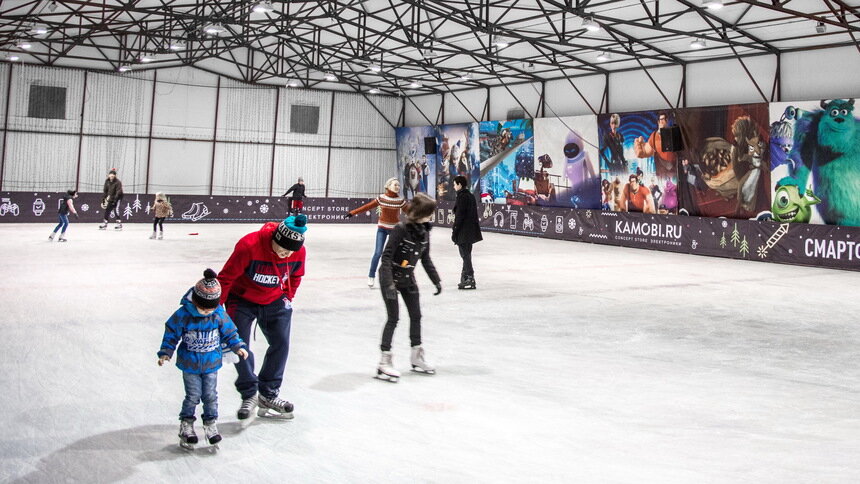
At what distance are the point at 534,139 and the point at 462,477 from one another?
2448cm

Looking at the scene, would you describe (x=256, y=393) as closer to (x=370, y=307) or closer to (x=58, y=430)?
(x=58, y=430)

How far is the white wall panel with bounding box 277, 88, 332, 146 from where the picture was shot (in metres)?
33.2

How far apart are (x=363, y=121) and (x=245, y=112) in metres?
5.60

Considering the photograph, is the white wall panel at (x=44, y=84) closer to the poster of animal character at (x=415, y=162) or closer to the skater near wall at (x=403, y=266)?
the poster of animal character at (x=415, y=162)

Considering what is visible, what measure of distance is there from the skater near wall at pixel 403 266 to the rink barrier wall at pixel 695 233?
1437 centimetres

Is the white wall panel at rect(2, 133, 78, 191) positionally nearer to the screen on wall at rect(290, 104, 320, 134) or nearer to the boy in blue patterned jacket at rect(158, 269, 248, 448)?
the screen on wall at rect(290, 104, 320, 134)

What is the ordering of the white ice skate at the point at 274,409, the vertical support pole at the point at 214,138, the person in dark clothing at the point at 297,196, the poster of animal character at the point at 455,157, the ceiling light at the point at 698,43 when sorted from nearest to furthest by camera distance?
the white ice skate at the point at 274,409, the ceiling light at the point at 698,43, the person in dark clothing at the point at 297,196, the poster of animal character at the point at 455,157, the vertical support pole at the point at 214,138

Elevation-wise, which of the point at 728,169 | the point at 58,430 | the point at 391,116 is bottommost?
the point at 58,430

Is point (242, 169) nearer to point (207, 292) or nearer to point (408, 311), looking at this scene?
point (408, 311)

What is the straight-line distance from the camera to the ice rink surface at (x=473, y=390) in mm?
4309

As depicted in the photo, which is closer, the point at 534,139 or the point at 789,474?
the point at 789,474

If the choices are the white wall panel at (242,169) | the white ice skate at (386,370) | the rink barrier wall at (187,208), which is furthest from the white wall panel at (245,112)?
the white ice skate at (386,370)

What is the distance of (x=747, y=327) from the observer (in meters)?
9.44

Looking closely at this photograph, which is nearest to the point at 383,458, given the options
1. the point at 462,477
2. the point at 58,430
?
the point at 462,477
